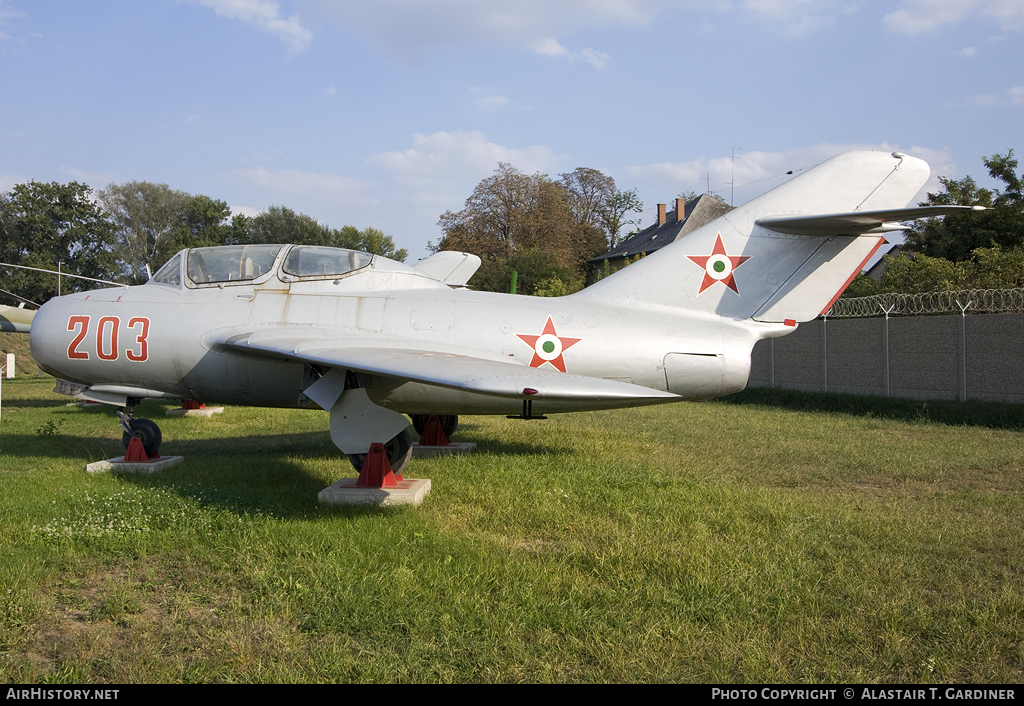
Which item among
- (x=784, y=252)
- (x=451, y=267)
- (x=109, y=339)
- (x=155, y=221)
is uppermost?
(x=155, y=221)

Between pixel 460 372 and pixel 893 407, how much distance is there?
36.0ft

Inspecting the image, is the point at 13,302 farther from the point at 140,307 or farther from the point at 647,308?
the point at 647,308

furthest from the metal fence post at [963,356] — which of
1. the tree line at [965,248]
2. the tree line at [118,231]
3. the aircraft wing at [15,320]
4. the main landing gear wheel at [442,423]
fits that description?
the tree line at [118,231]

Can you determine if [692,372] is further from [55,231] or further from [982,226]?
[55,231]

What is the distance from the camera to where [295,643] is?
3408mm

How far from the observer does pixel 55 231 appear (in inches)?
2147

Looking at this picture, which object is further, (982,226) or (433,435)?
(982,226)

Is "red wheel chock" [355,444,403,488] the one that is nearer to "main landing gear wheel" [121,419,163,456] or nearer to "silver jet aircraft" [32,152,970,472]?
"silver jet aircraft" [32,152,970,472]

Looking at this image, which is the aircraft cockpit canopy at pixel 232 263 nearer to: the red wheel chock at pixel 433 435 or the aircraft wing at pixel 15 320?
the red wheel chock at pixel 433 435

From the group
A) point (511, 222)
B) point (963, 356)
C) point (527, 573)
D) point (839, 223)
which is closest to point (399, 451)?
point (527, 573)

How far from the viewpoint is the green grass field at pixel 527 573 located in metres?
3.21

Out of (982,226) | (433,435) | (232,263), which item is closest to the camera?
(232,263)

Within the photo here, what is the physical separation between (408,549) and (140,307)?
4.85 meters

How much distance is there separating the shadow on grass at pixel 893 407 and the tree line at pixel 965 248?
4731 millimetres
